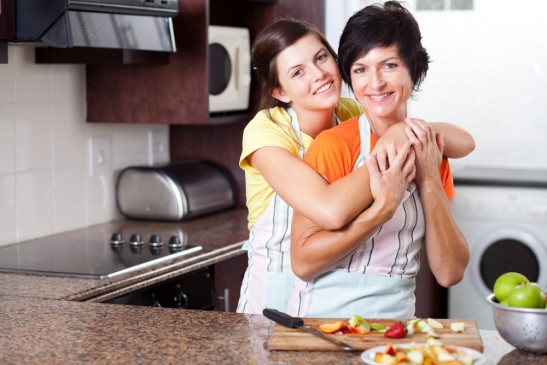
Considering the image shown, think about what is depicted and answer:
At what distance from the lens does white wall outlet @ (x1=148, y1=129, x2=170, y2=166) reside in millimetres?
3705

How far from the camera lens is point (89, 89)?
130 inches

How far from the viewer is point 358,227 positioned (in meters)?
1.82

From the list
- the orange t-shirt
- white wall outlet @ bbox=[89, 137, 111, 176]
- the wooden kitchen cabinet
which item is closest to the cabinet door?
the wooden kitchen cabinet


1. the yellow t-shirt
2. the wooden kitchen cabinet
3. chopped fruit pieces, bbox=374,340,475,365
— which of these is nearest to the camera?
chopped fruit pieces, bbox=374,340,475,365

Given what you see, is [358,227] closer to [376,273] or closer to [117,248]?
[376,273]

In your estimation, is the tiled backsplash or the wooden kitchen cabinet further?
the wooden kitchen cabinet

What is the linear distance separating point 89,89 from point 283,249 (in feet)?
4.51

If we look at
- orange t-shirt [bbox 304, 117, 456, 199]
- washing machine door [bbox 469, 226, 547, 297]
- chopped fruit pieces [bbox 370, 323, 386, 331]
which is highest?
orange t-shirt [bbox 304, 117, 456, 199]

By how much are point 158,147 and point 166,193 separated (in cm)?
45

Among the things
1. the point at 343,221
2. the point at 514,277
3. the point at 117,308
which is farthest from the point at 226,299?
the point at 514,277

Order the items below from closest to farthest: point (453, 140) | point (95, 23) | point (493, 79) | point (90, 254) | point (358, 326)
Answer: point (358, 326) → point (453, 140) → point (95, 23) → point (90, 254) → point (493, 79)

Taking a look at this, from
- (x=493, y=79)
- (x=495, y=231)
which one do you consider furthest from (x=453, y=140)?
(x=493, y=79)

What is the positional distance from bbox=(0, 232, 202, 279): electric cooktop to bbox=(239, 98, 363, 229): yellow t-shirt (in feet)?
1.64

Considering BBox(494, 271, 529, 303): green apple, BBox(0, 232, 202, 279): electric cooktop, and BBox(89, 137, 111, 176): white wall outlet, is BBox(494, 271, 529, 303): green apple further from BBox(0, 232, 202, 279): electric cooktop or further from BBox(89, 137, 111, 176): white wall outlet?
BBox(89, 137, 111, 176): white wall outlet
